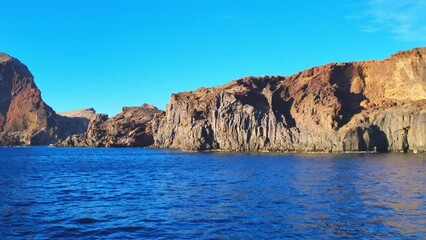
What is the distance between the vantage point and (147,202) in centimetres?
Result: 3528

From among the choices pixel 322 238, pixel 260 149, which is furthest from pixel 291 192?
pixel 260 149

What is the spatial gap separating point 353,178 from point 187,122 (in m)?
131

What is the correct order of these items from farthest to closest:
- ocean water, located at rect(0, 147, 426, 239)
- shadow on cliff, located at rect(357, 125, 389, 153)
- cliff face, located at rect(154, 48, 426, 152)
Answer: cliff face, located at rect(154, 48, 426, 152), shadow on cliff, located at rect(357, 125, 389, 153), ocean water, located at rect(0, 147, 426, 239)

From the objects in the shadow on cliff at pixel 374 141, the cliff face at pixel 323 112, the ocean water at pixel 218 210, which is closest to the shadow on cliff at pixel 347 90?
the cliff face at pixel 323 112

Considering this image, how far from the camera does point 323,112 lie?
144375 mm

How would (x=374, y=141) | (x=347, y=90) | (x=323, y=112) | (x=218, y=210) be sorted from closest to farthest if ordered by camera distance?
1. (x=218, y=210)
2. (x=374, y=141)
3. (x=323, y=112)
4. (x=347, y=90)

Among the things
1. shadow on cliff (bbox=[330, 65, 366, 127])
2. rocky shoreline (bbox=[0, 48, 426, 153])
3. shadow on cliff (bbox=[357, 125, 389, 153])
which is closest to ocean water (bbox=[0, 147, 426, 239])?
shadow on cliff (bbox=[357, 125, 389, 153])

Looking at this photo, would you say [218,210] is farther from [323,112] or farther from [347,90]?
[347,90]

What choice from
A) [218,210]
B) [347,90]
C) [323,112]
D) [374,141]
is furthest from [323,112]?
[218,210]

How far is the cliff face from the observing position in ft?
423

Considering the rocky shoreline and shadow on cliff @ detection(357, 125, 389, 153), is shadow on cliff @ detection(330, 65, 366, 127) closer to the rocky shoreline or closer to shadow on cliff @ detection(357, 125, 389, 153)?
the rocky shoreline

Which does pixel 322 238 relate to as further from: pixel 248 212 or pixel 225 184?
pixel 225 184

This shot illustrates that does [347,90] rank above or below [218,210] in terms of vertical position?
above

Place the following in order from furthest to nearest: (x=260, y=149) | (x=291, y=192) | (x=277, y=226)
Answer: (x=260, y=149) < (x=291, y=192) < (x=277, y=226)
